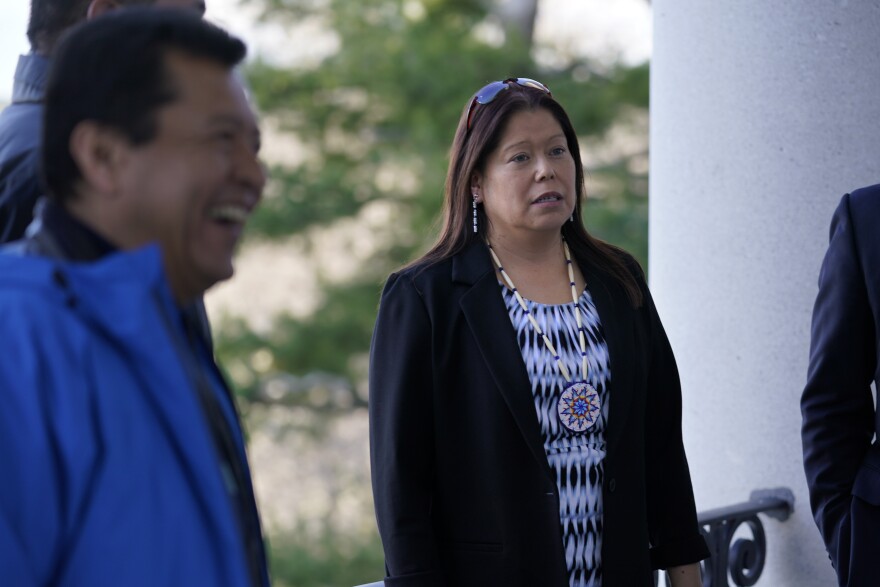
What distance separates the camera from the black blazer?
8.06ft

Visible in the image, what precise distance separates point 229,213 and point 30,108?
779 mm

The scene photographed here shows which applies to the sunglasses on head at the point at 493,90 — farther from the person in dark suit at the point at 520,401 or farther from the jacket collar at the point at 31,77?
the jacket collar at the point at 31,77

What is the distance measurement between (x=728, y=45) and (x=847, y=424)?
4.45 feet

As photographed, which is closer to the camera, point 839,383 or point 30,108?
point 30,108

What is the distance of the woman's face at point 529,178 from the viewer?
2.65 meters

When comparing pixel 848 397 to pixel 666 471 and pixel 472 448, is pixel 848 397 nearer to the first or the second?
pixel 666 471

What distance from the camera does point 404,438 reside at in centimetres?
249

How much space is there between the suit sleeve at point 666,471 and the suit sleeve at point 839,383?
298 mm

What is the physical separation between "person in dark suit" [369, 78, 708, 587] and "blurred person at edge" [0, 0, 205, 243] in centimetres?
85

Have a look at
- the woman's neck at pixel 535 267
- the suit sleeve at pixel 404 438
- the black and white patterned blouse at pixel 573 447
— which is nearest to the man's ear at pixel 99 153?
the suit sleeve at pixel 404 438

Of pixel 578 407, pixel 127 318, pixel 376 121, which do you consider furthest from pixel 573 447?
pixel 376 121

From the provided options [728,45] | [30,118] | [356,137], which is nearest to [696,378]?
[728,45]

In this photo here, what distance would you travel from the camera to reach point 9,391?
1.20 m

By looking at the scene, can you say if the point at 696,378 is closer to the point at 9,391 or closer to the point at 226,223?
the point at 226,223
